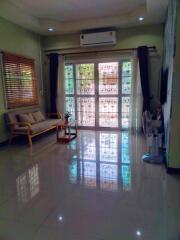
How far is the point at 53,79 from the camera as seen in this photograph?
595cm

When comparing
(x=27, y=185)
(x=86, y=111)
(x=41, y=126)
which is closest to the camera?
(x=27, y=185)

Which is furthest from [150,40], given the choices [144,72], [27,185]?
[27,185]

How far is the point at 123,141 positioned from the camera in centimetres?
473

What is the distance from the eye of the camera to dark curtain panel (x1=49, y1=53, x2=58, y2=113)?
580cm

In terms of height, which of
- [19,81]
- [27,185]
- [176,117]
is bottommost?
[27,185]

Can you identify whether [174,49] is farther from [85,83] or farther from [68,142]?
[85,83]

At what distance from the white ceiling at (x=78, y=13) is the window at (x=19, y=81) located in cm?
93

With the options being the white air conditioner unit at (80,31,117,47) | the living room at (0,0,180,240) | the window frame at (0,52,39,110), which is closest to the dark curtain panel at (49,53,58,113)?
the living room at (0,0,180,240)

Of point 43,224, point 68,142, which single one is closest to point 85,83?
point 68,142

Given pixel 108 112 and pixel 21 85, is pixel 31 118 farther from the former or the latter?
pixel 108 112

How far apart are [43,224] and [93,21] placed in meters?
4.81

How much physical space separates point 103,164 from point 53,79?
3.58 metres

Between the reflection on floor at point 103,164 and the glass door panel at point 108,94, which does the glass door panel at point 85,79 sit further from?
the reflection on floor at point 103,164

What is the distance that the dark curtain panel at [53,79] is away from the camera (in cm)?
580
